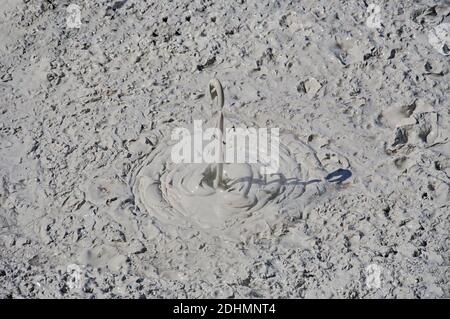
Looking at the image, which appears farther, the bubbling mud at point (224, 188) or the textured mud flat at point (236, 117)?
the bubbling mud at point (224, 188)

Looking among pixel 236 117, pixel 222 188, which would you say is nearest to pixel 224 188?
pixel 222 188

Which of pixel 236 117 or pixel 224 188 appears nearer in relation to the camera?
pixel 224 188

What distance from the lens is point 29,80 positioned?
20.4ft

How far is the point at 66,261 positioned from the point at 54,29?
7.02 feet

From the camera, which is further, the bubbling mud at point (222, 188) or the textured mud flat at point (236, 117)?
the bubbling mud at point (222, 188)

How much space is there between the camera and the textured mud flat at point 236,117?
16.1ft

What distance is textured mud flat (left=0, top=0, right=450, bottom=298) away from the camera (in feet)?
16.1

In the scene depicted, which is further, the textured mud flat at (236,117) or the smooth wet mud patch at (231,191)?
the smooth wet mud patch at (231,191)

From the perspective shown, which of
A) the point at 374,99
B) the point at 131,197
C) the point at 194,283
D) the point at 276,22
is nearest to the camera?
the point at 194,283

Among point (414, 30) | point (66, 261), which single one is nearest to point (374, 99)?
point (414, 30)

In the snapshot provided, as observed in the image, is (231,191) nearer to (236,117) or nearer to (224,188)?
(224,188)

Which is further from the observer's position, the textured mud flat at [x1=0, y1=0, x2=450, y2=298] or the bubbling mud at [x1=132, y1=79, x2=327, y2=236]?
the bubbling mud at [x1=132, y1=79, x2=327, y2=236]

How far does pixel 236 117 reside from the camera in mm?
5824

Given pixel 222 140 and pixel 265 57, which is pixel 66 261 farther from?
pixel 265 57
